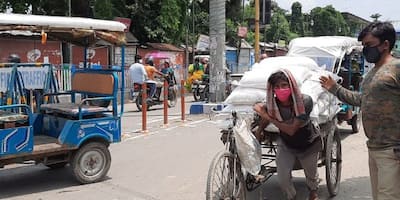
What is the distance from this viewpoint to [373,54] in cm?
398

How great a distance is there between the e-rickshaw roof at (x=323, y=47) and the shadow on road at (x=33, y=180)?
18.6 ft

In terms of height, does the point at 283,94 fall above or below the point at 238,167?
above

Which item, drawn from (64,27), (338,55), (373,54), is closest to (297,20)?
(338,55)

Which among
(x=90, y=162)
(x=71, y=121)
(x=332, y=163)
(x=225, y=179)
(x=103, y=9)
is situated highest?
(x=103, y=9)

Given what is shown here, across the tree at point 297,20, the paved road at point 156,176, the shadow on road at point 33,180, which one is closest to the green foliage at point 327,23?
the tree at point 297,20

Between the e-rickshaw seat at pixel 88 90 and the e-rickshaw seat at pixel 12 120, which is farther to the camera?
the e-rickshaw seat at pixel 88 90

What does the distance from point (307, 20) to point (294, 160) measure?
76.5 meters

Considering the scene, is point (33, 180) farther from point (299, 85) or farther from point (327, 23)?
point (327, 23)

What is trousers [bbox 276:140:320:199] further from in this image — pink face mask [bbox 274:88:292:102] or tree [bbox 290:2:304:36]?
tree [bbox 290:2:304:36]

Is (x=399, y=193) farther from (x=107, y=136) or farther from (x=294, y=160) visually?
(x=107, y=136)

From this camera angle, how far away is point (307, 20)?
3110 inches

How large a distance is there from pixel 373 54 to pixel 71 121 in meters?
4.06

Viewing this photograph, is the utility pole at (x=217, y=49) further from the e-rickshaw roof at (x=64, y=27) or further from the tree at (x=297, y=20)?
the tree at (x=297, y=20)

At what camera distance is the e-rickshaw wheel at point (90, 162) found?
677 centimetres
